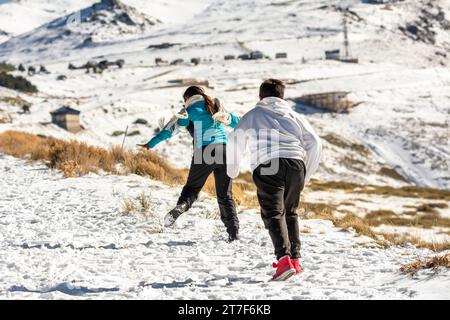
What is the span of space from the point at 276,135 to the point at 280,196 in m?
0.58

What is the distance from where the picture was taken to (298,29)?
155 m

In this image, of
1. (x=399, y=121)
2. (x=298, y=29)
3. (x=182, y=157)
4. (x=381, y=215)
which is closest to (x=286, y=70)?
(x=399, y=121)

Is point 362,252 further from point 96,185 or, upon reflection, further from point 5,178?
point 5,178

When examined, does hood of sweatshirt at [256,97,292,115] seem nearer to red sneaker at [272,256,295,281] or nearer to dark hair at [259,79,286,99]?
dark hair at [259,79,286,99]

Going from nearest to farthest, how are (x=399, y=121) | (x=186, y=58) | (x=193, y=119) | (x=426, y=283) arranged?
(x=426, y=283) → (x=193, y=119) → (x=399, y=121) → (x=186, y=58)

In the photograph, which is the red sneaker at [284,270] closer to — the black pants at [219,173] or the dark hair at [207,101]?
the black pants at [219,173]

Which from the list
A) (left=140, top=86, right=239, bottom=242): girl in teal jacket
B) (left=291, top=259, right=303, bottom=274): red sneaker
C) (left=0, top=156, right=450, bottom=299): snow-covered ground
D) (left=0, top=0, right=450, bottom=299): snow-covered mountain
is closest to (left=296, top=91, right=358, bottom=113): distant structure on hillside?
(left=0, top=0, right=450, bottom=299): snow-covered mountain

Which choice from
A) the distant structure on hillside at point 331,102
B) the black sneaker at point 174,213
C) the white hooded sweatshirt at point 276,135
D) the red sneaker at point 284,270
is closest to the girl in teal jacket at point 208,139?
the black sneaker at point 174,213

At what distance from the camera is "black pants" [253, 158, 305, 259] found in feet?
17.3

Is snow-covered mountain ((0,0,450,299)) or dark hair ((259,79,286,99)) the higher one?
dark hair ((259,79,286,99))

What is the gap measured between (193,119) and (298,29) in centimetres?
15327

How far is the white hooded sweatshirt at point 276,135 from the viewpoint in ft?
17.8

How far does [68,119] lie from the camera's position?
57.2m

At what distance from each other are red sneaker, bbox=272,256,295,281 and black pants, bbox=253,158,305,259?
0.22 feet
